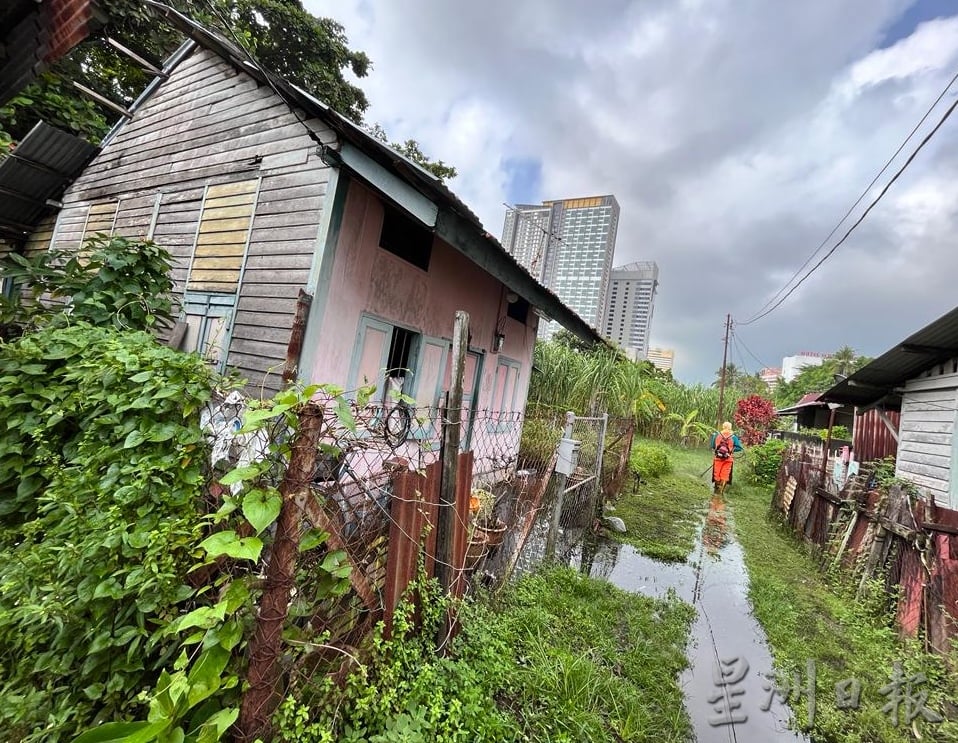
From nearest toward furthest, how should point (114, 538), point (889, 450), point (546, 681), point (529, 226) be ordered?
point (114, 538) → point (546, 681) → point (889, 450) → point (529, 226)

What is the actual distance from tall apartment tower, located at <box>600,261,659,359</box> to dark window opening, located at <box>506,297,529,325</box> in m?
23.7

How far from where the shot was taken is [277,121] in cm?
521

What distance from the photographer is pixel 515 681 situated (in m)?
2.34

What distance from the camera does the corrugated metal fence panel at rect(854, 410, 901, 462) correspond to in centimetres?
764

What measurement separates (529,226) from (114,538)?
1869cm

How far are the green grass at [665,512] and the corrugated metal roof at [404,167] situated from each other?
3.61 metres

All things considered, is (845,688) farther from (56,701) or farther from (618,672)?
(56,701)

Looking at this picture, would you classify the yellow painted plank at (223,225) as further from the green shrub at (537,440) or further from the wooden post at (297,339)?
the green shrub at (537,440)

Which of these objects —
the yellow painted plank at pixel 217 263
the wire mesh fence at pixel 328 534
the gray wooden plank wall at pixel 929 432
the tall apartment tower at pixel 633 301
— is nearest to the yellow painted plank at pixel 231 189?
the yellow painted plank at pixel 217 263

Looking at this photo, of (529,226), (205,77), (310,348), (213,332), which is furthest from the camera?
(529,226)

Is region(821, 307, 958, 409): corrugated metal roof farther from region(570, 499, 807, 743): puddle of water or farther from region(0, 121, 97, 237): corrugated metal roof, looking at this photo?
region(0, 121, 97, 237): corrugated metal roof

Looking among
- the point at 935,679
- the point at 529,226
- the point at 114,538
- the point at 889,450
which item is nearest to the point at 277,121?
the point at 114,538

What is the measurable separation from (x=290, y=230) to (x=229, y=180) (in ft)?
5.73

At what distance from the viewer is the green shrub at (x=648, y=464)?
930 centimetres
